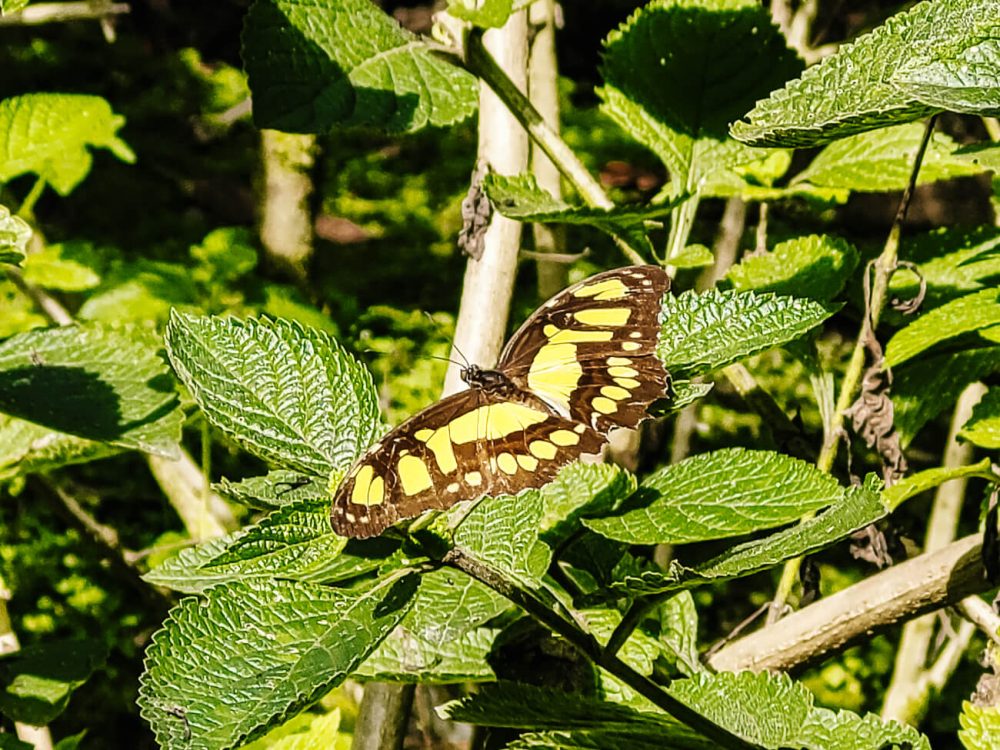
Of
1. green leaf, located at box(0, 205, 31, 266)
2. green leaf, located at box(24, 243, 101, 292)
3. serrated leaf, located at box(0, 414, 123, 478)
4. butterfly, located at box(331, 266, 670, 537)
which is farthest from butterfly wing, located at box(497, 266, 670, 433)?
green leaf, located at box(24, 243, 101, 292)

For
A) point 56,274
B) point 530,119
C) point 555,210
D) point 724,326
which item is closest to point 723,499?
point 724,326

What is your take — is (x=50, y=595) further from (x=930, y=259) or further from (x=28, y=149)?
(x=930, y=259)

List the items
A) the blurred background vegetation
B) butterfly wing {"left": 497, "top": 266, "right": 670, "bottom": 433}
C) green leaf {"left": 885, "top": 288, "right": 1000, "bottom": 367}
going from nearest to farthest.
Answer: butterfly wing {"left": 497, "top": 266, "right": 670, "bottom": 433} < green leaf {"left": 885, "top": 288, "right": 1000, "bottom": 367} < the blurred background vegetation

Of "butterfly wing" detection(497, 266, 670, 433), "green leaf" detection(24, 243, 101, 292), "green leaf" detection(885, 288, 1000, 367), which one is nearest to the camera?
"butterfly wing" detection(497, 266, 670, 433)

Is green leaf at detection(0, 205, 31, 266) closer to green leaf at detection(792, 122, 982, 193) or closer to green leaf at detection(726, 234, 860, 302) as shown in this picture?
green leaf at detection(726, 234, 860, 302)

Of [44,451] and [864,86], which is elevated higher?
[864,86]

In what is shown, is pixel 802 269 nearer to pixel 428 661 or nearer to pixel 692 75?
pixel 692 75

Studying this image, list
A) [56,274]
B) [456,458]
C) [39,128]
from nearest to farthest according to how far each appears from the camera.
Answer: [456,458], [39,128], [56,274]

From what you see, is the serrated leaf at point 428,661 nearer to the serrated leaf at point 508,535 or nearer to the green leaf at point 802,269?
the serrated leaf at point 508,535

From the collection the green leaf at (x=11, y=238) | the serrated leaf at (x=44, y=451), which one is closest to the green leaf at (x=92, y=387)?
the serrated leaf at (x=44, y=451)
